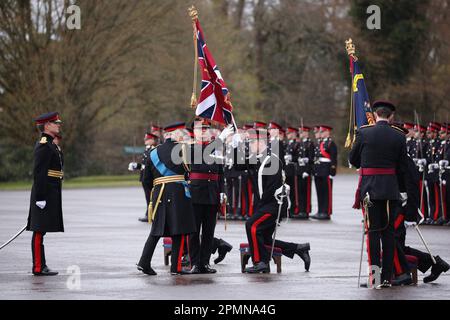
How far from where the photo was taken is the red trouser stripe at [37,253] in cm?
1250

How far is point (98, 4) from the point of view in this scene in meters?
43.6

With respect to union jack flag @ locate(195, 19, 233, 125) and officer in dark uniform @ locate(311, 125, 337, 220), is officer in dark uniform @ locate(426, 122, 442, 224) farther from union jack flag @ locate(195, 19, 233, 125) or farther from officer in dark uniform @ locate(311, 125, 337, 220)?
union jack flag @ locate(195, 19, 233, 125)

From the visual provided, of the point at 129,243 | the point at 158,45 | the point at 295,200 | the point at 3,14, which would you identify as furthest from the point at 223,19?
the point at 129,243

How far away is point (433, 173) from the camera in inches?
843

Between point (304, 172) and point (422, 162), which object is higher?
point (422, 162)

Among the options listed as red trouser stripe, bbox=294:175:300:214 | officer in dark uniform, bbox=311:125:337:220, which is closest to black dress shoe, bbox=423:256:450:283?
officer in dark uniform, bbox=311:125:337:220

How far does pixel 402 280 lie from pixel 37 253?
4.42m

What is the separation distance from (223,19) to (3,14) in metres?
13.1

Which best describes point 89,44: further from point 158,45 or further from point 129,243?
point 129,243

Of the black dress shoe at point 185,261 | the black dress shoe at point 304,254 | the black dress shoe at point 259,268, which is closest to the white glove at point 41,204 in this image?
the black dress shoe at point 185,261

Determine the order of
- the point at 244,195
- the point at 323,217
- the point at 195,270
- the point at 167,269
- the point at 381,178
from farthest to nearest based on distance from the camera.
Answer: the point at 244,195 < the point at 323,217 < the point at 167,269 < the point at 195,270 < the point at 381,178

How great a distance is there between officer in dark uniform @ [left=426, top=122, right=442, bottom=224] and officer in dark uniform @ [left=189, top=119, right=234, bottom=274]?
9.01 meters

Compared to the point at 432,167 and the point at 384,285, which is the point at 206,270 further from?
the point at 432,167

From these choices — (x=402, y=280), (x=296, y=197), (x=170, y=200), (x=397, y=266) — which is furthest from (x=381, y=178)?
(x=296, y=197)
